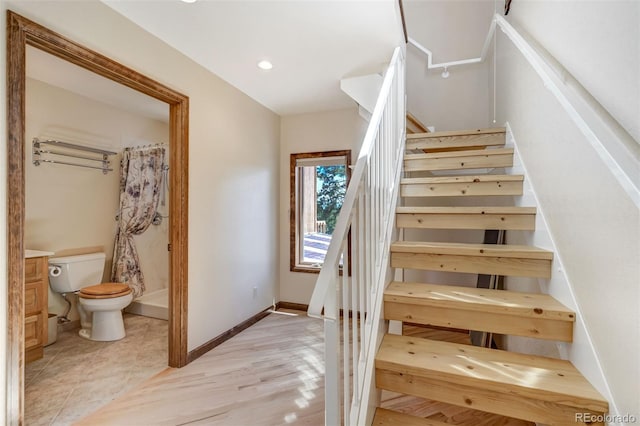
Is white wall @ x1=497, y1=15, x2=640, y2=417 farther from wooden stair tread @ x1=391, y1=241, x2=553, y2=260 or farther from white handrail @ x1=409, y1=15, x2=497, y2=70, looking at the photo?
white handrail @ x1=409, y1=15, x2=497, y2=70

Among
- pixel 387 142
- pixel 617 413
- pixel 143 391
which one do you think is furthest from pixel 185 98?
pixel 617 413

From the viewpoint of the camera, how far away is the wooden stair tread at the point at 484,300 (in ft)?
4.04

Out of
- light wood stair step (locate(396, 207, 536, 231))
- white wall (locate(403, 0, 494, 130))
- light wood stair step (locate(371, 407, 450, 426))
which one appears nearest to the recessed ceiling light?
light wood stair step (locate(396, 207, 536, 231))

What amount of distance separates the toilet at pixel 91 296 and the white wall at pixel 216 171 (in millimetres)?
896

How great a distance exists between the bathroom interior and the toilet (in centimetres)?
3

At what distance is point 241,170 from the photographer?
310 centimetres

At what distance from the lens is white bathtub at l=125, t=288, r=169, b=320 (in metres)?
3.41

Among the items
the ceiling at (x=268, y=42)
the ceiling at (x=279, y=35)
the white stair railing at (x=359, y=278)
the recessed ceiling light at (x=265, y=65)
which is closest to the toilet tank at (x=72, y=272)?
the ceiling at (x=268, y=42)

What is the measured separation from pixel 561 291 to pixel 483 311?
37 cm

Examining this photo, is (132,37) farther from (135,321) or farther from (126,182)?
(135,321)

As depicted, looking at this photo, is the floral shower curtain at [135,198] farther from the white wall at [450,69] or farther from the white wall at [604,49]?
the white wall at [604,49]

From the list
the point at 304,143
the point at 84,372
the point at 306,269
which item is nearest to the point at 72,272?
the point at 84,372

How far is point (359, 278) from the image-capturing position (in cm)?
117

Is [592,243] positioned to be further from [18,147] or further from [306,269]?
[306,269]
